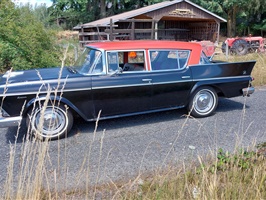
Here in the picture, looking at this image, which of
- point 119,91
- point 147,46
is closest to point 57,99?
point 119,91

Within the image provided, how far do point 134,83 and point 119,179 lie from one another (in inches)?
77.4

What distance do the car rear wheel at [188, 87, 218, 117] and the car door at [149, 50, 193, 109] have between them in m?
0.30

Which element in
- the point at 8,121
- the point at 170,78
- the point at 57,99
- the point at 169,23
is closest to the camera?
the point at 8,121

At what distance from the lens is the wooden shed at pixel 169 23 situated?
1902 cm

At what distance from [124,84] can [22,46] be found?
5006 millimetres

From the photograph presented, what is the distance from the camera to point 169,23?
26922 mm

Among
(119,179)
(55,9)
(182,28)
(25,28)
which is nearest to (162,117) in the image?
(119,179)

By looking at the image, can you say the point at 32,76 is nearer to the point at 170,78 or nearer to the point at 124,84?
the point at 124,84

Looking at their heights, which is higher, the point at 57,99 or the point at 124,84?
the point at 124,84

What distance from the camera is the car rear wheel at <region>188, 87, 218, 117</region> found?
5.21m

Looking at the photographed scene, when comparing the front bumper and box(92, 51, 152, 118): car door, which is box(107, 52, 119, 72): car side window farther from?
the front bumper

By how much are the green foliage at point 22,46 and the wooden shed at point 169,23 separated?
8414mm

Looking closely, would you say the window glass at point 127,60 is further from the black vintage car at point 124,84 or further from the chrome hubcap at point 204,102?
the chrome hubcap at point 204,102

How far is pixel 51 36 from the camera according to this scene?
9.08 meters
